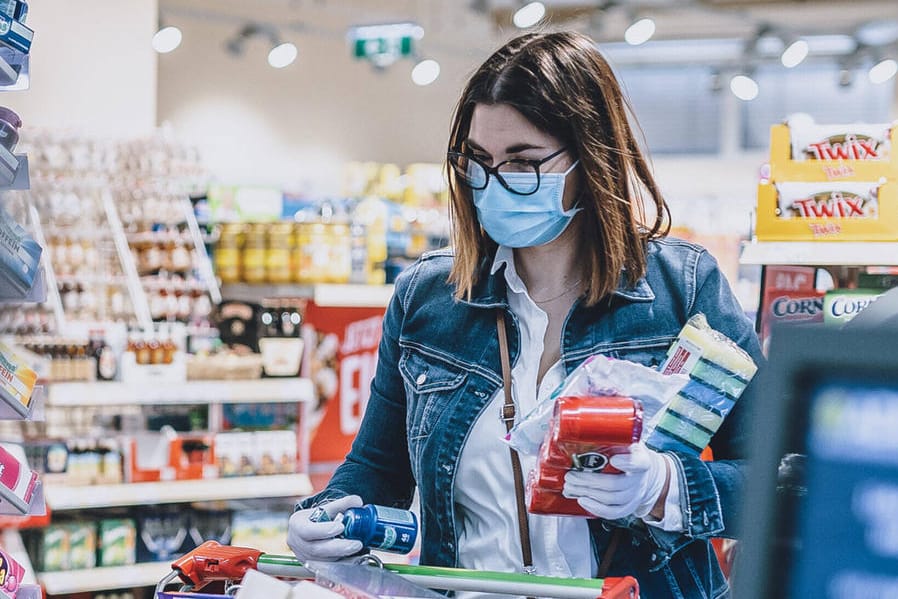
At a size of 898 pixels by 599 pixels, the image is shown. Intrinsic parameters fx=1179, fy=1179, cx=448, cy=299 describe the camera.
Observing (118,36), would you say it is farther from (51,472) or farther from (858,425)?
(858,425)

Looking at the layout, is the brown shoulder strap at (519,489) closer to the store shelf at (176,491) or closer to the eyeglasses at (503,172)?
the eyeglasses at (503,172)

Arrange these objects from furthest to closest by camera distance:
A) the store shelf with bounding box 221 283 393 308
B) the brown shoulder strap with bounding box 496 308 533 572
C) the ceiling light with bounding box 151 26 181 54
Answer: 1. the ceiling light with bounding box 151 26 181 54
2. the store shelf with bounding box 221 283 393 308
3. the brown shoulder strap with bounding box 496 308 533 572

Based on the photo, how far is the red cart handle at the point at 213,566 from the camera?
1.49 meters

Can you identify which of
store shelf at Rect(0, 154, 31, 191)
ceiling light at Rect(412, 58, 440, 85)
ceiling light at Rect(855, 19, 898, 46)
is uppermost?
ceiling light at Rect(855, 19, 898, 46)

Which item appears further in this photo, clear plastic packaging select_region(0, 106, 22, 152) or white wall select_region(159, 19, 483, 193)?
white wall select_region(159, 19, 483, 193)

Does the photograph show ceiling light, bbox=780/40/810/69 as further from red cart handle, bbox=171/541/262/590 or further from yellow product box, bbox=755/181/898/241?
red cart handle, bbox=171/541/262/590

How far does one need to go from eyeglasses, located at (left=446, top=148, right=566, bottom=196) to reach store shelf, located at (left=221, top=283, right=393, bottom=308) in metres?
3.53

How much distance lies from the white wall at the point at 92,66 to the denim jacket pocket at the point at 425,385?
5512mm

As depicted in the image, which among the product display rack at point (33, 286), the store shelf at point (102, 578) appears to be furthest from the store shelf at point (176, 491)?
the product display rack at point (33, 286)

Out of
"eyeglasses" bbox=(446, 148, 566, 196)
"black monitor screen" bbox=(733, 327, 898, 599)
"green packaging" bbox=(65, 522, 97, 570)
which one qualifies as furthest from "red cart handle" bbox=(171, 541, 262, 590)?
"green packaging" bbox=(65, 522, 97, 570)

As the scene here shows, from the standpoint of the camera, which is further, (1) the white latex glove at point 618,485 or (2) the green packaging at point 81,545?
(2) the green packaging at point 81,545

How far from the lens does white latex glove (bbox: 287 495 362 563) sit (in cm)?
157

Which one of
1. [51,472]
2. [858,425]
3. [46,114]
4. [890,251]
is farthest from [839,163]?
[46,114]

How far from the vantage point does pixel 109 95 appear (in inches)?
289
